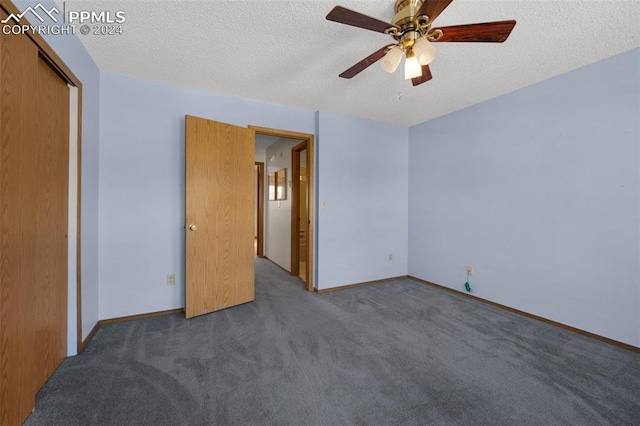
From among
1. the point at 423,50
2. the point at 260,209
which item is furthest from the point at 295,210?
the point at 423,50

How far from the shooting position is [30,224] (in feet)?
4.70

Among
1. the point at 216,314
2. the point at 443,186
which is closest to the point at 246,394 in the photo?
the point at 216,314

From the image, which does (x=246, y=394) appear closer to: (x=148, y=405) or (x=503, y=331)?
(x=148, y=405)

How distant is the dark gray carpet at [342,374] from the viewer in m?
1.44

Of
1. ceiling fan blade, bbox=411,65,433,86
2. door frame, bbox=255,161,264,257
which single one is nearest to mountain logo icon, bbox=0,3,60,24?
ceiling fan blade, bbox=411,65,433,86

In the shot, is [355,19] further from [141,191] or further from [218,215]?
[141,191]

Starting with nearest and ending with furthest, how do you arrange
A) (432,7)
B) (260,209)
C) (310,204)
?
(432,7)
(310,204)
(260,209)

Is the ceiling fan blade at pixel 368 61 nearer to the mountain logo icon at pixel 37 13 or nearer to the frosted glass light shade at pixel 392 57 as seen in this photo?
the frosted glass light shade at pixel 392 57

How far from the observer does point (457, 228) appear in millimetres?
3459

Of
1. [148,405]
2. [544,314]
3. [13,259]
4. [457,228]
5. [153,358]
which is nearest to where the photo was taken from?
[13,259]

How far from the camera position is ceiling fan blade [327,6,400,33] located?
4.27 ft

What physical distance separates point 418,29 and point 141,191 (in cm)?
271

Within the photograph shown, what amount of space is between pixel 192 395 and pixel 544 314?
3.18 meters

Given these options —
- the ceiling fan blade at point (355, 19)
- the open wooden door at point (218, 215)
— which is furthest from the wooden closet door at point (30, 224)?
the ceiling fan blade at point (355, 19)
